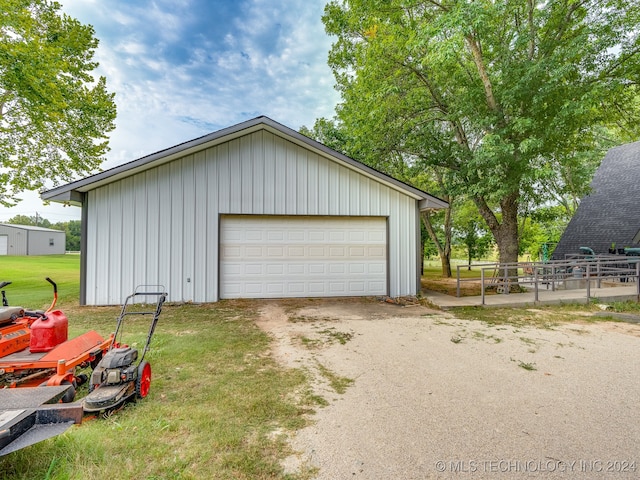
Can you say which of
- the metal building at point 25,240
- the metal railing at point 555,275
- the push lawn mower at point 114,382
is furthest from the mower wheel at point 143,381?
the metal building at point 25,240

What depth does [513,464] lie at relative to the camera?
6.66ft

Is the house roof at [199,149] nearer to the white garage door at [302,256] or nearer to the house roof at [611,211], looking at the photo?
the white garage door at [302,256]

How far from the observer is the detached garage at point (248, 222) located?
761cm

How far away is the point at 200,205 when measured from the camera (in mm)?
7973

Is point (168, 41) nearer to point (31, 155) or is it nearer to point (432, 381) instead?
point (31, 155)

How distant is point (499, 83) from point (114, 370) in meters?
11.4

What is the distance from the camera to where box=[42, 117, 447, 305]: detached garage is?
7.61 meters

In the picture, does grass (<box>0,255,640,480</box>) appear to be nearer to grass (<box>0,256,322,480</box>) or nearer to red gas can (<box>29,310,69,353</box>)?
grass (<box>0,256,322,480</box>)

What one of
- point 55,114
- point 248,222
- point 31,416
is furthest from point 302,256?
point 55,114

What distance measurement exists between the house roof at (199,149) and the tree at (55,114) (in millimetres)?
4283

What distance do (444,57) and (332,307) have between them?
7.00 metres

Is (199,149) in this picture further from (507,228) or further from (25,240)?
(25,240)

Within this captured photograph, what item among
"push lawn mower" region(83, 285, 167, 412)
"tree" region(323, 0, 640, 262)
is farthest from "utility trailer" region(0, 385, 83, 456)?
"tree" region(323, 0, 640, 262)

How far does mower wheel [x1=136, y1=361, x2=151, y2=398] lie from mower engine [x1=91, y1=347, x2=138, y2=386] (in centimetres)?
8
